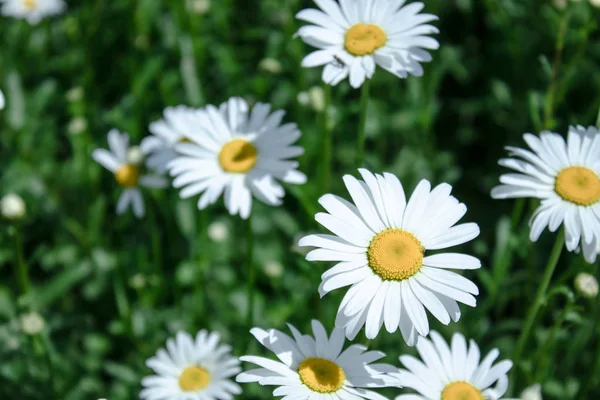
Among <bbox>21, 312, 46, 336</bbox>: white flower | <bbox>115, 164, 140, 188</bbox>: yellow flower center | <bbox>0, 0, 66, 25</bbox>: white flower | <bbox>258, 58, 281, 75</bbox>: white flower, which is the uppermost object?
<bbox>0, 0, 66, 25</bbox>: white flower

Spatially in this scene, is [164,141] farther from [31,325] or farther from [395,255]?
[395,255]

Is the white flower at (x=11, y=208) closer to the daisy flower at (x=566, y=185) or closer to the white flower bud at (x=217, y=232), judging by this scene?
the white flower bud at (x=217, y=232)

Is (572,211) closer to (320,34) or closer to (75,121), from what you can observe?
(320,34)

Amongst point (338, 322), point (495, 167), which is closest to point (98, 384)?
point (338, 322)

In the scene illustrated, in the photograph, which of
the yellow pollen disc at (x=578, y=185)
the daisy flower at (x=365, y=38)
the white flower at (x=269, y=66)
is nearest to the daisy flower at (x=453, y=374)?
the yellow pollen disc at (x=578, y=185)

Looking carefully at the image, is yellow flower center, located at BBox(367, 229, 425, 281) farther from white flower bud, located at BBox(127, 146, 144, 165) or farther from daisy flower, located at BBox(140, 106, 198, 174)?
white flower bud, located at BBox(127, 146, 144, 165)

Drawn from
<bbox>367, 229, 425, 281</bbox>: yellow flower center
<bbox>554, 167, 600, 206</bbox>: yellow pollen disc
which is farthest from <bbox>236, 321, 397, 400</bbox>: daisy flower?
<bbox>554, 167, 600, 206</bbox>: yellow pollen disc
